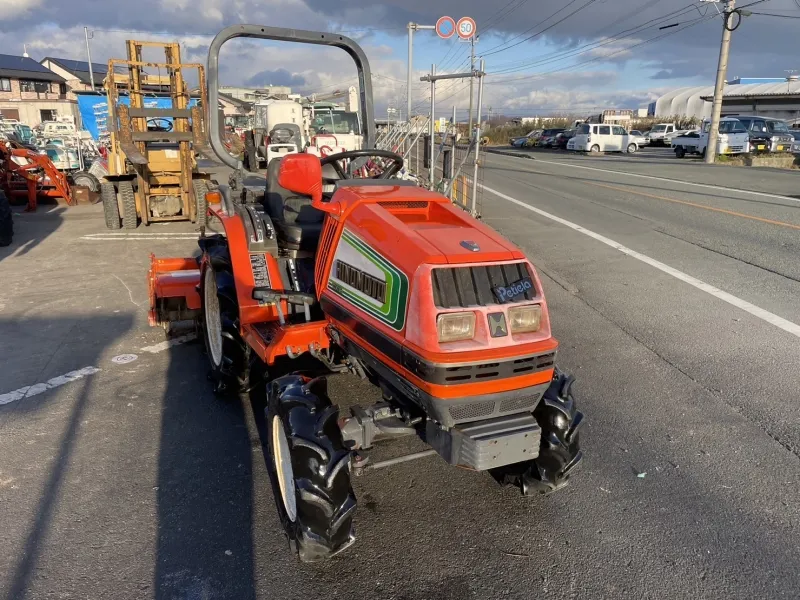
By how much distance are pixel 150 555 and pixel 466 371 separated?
5.47ft

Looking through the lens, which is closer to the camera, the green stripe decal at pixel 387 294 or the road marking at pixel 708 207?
the green stripe decal at pixel 387 294

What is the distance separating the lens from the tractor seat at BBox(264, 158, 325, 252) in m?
3.86

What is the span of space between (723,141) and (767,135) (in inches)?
88.3

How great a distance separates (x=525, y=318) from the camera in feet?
8.48

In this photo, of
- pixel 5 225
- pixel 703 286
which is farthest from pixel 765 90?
pixel 5 225

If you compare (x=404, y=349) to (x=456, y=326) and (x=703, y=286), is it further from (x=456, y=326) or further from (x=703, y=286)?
(x=703, y=286)

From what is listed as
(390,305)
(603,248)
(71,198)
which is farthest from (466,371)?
(71,198)

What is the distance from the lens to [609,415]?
4.04 m

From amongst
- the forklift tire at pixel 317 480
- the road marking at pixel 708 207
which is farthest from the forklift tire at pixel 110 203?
the road marking at pixel 708 207

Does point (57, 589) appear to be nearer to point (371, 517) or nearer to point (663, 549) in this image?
point (371, 517)

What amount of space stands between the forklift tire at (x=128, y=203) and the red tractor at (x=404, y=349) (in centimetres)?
808

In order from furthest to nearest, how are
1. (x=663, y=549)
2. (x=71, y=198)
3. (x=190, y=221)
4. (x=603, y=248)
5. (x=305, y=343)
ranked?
1. (x=71, y=198)
2. (x=190, y=221)
3. (x=603, y=248)
4. (x=305, y=343)
5. (x=663, y=549)

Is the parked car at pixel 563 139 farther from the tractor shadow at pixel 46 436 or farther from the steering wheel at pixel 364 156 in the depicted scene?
the tractor shadow at pixel 46 436

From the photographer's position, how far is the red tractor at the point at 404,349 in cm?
248
